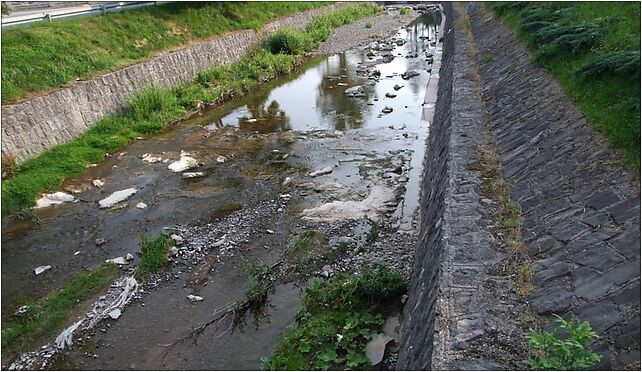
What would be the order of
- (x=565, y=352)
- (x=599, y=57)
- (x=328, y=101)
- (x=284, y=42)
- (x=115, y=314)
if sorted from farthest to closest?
(x=284, y=42) < (x=328, y=101) < (x=115, y=314) < (x=599, y=57) < (x=565, y=352)

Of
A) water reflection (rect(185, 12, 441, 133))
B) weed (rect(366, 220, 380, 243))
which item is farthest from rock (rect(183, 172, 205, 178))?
weed (rect(366, 220, 380, 243))

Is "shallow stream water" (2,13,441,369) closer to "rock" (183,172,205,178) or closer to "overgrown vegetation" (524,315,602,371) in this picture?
"rock" (183,172,205,178)

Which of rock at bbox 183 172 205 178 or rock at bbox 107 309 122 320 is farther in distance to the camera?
rock at bbox 183 172 205 178

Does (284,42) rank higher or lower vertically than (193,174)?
higher

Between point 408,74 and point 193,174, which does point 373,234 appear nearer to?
point 193,174

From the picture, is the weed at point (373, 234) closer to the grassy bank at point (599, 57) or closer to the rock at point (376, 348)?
the rock at point (376, 348)

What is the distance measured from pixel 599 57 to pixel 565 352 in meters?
6.09

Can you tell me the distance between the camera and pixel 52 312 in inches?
344

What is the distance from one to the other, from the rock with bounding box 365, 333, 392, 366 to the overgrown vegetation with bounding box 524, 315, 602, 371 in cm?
296

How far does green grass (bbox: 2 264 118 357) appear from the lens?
8.23m

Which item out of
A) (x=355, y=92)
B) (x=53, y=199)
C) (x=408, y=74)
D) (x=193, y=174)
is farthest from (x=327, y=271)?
(x=408, y=74)

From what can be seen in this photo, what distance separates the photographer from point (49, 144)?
15.5 m

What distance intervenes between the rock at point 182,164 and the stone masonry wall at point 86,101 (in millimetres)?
3993

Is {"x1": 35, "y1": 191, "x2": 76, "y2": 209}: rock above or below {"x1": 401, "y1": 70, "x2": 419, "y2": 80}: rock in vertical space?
above
